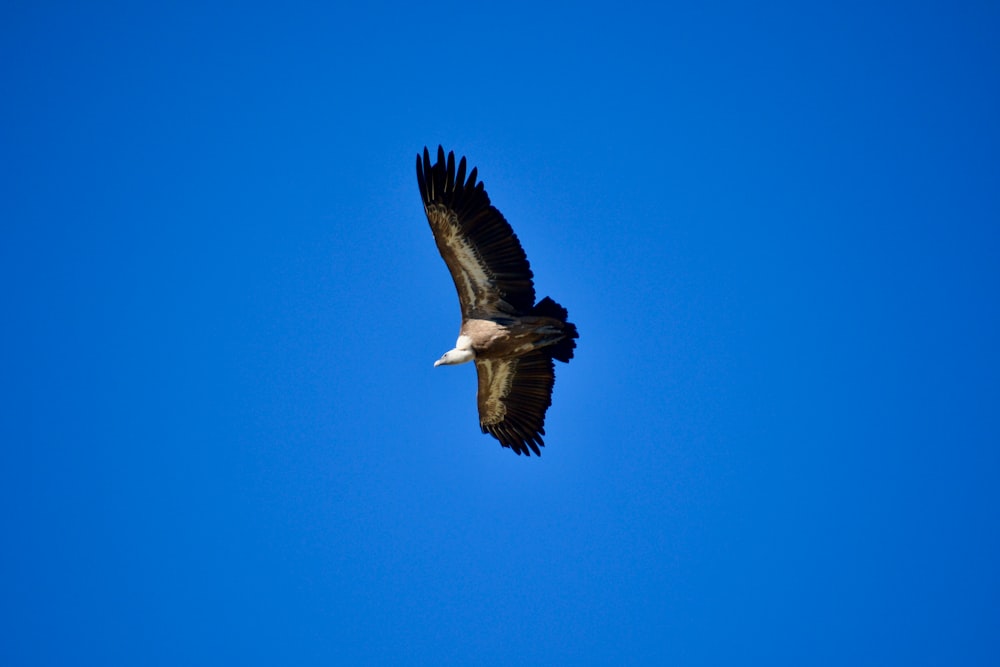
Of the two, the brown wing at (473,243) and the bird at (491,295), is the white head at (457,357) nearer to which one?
the bird at (491,295)

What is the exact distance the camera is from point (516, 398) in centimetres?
1355

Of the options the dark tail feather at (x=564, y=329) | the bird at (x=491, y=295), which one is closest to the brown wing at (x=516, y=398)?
the bird at (x=491, y=295)

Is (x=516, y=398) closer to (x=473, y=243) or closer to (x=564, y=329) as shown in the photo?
(x=564, y=329)

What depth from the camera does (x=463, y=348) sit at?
12617 millimetres

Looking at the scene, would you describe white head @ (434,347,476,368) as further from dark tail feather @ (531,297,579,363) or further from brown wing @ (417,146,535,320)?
dark tail feather @ (531,297,579,363)

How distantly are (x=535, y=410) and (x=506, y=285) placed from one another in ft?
7.51

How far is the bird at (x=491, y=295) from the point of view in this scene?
11.6 m

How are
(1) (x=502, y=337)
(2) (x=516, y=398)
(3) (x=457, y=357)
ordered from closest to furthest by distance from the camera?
(1) (x=502, y=337)
(3) (x=457, y=357)
(2) (x=516, y=398)

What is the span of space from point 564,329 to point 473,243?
5.58 feet

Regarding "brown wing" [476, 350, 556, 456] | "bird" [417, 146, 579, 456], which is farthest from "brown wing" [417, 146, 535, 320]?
"brown wing" [476, 350, 556, 456]

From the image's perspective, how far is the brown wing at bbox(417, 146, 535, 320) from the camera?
11.6m

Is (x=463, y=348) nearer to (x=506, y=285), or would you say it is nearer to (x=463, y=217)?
(x=506, y=285)

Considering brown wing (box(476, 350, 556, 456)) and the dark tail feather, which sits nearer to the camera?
the dark tail feather

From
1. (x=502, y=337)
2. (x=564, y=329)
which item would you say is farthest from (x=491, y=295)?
(x=564, y=329)
